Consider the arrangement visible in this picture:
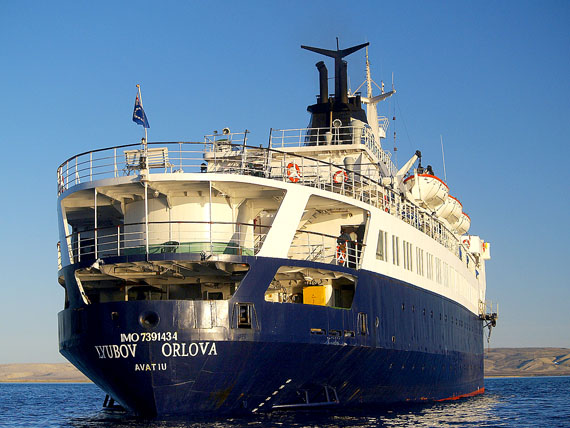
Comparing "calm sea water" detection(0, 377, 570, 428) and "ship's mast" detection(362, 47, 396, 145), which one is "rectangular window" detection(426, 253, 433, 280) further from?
"ship's mast" detection(362, 47, 396, 145)

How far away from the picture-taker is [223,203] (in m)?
25.2

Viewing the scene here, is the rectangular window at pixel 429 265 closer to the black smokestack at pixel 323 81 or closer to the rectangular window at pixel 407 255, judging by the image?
the rectangular window at pixel 407 255

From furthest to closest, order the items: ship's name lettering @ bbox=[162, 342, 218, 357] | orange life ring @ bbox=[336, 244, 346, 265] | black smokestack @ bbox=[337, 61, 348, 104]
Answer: black smokestack @ bbox=[337, 61, 348, 104]
orange life ring @ bbox=[336, 244, 346, 265]
ship's name lettering @ bbox=[162, 342, 218, 357]

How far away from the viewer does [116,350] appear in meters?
22.2

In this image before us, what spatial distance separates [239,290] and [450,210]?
77.9 feet

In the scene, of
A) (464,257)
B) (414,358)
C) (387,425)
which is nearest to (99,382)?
(387,425)

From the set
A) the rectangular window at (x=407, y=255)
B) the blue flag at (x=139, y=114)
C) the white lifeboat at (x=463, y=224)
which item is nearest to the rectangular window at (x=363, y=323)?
the rectangular window at (x=407, y=255)

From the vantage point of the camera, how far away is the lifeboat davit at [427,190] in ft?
127

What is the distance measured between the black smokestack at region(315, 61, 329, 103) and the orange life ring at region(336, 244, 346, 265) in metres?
13.5

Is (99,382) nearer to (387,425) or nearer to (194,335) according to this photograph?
(194,335)

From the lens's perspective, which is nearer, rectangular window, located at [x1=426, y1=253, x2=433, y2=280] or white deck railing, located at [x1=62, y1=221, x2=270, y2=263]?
white deck railing, located at [x1=62, y1=221, x2=270, y2=263]

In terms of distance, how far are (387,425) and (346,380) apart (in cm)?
225

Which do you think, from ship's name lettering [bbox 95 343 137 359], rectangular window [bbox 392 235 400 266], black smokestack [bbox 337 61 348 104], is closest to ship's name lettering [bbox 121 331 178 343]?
ship's name lettering [bbox 95 343 137 359]

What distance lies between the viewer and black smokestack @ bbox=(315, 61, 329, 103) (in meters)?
38.3
